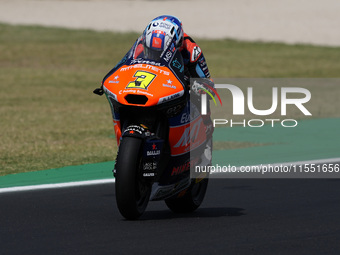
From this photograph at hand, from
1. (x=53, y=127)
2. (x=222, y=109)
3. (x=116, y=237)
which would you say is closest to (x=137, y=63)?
(x=116, y=237)

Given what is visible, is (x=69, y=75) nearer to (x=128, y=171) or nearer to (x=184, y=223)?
(x=184, y=223)

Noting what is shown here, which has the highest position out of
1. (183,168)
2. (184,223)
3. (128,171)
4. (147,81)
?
(147,81)

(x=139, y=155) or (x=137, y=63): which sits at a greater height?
(x=137, y=63)

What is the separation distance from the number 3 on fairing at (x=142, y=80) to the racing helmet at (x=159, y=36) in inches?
8.8

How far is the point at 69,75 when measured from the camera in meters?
26.8

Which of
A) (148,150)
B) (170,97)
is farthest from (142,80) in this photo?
(148,150)

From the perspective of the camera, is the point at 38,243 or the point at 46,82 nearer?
the point at 38,243

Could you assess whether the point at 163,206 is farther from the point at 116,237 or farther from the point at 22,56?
the point at 22,56

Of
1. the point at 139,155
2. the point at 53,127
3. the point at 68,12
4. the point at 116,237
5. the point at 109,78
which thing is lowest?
the point at 68,12

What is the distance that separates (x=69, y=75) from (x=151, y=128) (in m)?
20.1

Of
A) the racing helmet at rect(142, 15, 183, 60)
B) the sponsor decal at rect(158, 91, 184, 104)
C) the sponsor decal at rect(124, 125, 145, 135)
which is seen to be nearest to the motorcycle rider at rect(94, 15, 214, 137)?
the racing helmet at rect(142, 15, 183, 60)

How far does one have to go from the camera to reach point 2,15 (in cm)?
4347

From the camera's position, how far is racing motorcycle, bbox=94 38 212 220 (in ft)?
22.3

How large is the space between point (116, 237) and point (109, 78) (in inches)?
53.3
